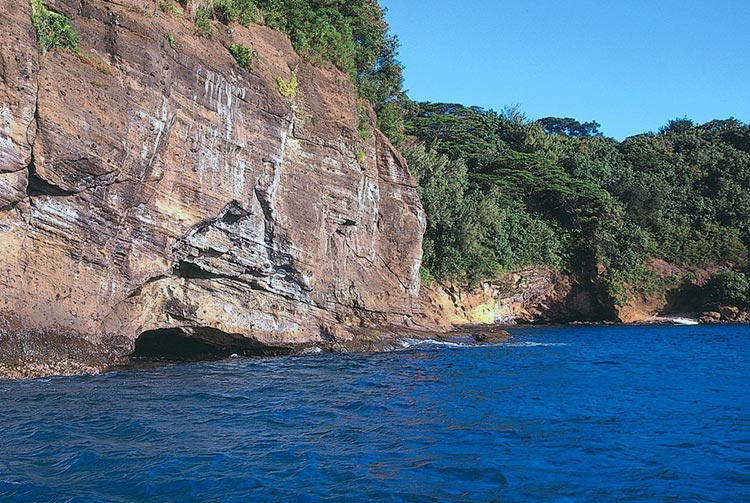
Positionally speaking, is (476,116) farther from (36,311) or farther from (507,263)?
(36,311)

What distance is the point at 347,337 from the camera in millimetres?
22812

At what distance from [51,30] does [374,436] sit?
11.8 meters

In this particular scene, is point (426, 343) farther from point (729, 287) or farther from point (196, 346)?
point (729, 287)

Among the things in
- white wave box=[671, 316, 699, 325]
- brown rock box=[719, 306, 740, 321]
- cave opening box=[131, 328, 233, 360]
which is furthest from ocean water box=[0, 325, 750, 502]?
brown rock box=[719, 306, 740, 321]

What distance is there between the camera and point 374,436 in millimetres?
9969

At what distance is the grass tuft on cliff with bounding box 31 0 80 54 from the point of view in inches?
565

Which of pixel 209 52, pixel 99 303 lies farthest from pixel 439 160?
pixel 99 303

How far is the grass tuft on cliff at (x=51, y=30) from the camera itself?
1436 centimetres

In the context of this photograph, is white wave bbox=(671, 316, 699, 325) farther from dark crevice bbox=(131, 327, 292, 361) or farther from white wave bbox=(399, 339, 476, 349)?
dark crevice bbox=(131, 327, 292, 361)

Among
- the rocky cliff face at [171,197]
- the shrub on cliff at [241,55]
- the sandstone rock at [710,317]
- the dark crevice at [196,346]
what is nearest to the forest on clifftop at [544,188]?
the sandstone rock at [710,317]

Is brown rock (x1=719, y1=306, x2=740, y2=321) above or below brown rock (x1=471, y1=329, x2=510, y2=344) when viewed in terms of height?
Result: above

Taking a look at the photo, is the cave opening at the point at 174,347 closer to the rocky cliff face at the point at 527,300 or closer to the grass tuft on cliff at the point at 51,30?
the grass tuft on cliff at the point at 51,30

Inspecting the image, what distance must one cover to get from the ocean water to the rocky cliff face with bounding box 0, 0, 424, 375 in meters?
2.03

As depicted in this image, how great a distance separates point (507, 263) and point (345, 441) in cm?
3092
